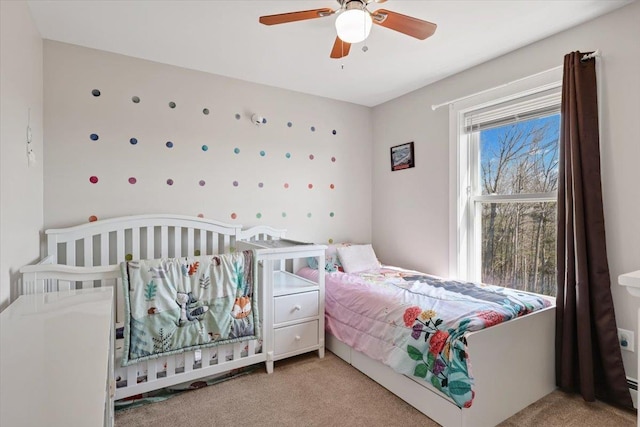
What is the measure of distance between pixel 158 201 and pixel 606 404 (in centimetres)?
327

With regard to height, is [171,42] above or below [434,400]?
above

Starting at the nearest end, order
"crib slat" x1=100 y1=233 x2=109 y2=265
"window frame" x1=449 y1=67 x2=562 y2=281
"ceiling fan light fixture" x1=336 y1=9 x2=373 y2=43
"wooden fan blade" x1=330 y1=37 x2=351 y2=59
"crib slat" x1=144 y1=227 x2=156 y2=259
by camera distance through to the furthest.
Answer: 1. "ceiling fan light fixture" x1=336 y1=9 x2=373 y2=43
2. "wooden fan blade" x1=330 y1=37 x2=351 y2=59
3. "crib slat" x1=100 y1=233 x2=109 y2=265
4. "crib slat" x1=144 y1=227 x2=156 y2=259
5. "window frame" x1=449 y1=67 x2=562 y2=281

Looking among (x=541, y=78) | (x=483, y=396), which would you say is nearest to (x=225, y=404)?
(x=483, y=396)

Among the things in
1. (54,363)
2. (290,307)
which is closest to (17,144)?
(54,363)

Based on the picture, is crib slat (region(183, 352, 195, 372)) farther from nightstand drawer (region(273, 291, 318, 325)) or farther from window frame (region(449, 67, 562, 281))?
window frame (region(449, 67, 562, 281))

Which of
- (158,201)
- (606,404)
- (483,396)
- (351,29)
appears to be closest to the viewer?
(351,29)

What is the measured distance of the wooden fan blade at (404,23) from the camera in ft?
5.39

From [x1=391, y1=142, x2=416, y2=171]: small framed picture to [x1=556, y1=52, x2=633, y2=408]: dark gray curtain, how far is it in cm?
135

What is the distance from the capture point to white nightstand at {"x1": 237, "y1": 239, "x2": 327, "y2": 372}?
2326 millimetres

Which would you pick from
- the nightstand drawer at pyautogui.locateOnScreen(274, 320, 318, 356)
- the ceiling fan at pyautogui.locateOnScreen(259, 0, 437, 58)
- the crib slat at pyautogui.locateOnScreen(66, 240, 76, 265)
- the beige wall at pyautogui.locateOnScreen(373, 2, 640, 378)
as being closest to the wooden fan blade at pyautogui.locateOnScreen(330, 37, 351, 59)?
the ceiling fan at pyautogui.locateOnScreen(259, 0, 437, 58)

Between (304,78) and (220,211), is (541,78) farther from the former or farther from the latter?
(220,211)

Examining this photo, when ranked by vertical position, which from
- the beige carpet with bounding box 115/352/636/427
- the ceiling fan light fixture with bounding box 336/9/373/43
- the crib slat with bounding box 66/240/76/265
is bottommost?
the beige carpet with bounding box 115/352/636/427

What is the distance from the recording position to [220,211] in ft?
9.50

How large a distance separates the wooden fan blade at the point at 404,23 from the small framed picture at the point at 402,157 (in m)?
1.60
